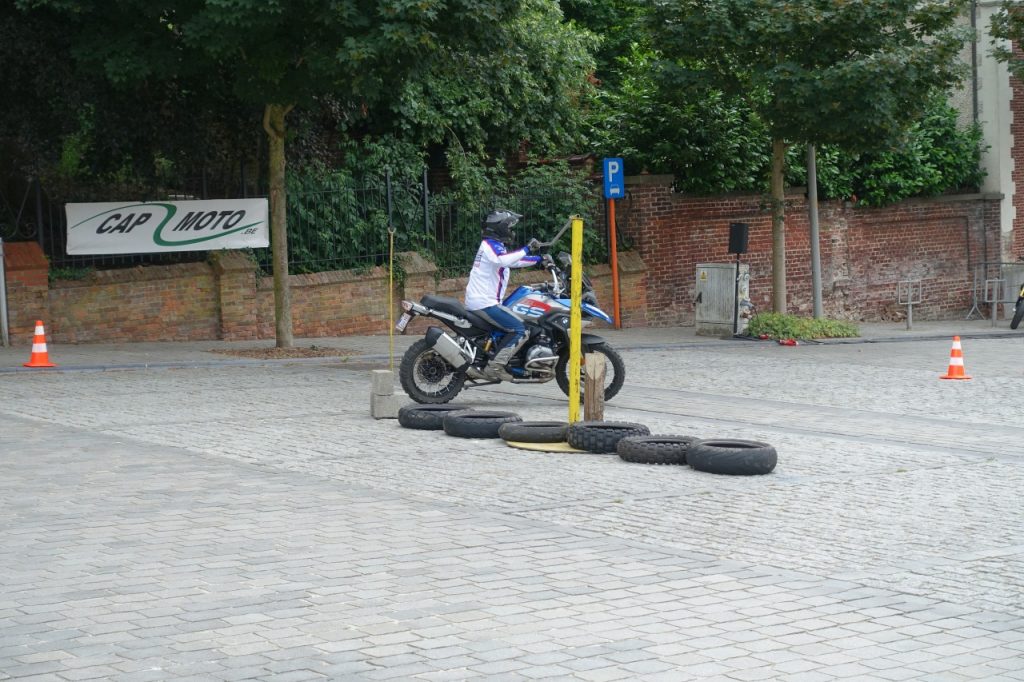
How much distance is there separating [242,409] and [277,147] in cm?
688

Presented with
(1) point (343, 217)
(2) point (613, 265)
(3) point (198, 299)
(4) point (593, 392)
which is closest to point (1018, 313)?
(2) point (613, 265)

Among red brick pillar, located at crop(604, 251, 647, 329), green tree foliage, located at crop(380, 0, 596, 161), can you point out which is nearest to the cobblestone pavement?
red brick pillar, located at crop(604, 251, 647, 329)

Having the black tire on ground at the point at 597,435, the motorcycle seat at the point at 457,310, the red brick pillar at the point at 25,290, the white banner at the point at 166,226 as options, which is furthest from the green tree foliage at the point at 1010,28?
the black tire on ground at the point at 597,435

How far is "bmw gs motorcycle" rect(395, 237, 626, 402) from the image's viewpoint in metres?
13.8

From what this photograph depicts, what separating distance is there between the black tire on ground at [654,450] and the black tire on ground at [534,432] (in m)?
0.76

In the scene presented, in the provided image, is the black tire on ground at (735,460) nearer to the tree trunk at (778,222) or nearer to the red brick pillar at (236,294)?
the red brick pillar at (236,294)

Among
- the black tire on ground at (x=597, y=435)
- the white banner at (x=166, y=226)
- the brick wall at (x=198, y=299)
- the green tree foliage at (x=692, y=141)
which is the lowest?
the black tire on ground at (x=597, y=435)

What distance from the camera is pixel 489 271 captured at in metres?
14.0

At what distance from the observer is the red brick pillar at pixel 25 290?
20.0 meters

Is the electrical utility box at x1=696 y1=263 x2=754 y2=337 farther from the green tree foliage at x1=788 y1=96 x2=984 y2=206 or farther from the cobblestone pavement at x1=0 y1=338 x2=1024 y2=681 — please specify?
the cobblestone pavement at x1=0 y1=338 x2=1024 y2=681

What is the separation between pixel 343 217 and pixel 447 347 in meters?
10.4

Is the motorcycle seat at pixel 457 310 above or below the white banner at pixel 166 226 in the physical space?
below

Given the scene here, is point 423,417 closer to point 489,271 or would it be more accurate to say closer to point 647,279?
point 489,271

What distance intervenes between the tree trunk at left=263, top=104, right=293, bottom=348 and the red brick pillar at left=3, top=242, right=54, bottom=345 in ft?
11.5
